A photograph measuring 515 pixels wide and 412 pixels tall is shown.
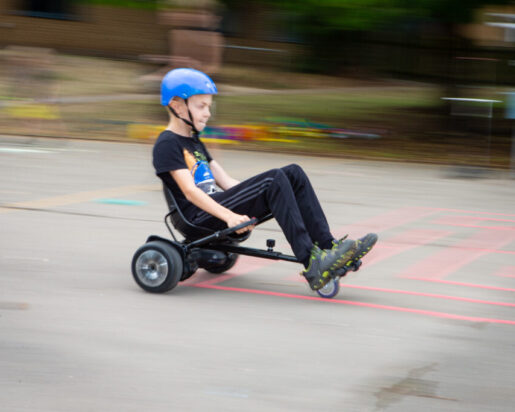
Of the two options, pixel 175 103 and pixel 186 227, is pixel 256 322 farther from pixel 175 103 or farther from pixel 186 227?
pixel 175 103

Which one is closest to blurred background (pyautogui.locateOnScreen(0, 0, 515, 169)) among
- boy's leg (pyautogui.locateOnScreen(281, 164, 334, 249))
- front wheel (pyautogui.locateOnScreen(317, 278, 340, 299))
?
boy's leg (pyautogui.locateOnScreen(281, 164, 334, 249))

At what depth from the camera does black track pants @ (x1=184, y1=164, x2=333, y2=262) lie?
A: 5.10 m

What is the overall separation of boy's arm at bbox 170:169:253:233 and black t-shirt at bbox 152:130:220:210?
0.06 m

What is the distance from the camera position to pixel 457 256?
680cm

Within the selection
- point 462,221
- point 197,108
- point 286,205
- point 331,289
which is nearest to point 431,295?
point 331,289

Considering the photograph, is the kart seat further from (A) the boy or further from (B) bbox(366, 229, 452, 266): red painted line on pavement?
(B) bbox(366, 229, 452, 266): red painted line on pavement

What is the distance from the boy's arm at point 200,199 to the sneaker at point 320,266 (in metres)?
0.47

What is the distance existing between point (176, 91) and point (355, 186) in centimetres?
514

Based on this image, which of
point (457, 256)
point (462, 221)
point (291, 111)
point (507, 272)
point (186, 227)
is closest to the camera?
point (186, 227)

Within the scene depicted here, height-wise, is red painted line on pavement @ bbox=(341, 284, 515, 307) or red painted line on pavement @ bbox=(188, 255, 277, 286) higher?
red painted line on pavement @ bbox=(188, 255, 277, 286)

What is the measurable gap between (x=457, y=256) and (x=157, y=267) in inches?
105

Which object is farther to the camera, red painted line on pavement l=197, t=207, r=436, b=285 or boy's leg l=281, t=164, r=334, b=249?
red painted line on pavement l=197, t=207, r=436, b=285

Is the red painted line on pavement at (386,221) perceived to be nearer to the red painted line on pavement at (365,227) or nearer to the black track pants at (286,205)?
the red painted line on pavement at (365,227)

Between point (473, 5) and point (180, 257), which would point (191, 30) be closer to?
point (473, 5)
